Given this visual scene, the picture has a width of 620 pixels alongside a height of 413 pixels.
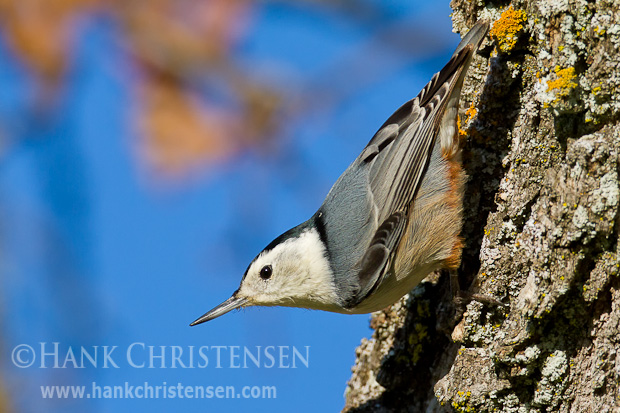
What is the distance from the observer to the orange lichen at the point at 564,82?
1.84 metres

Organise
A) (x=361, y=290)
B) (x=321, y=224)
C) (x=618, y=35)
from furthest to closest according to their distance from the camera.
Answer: (x=321, y=224) → (x=361, y=290) → (x=618, y=35)

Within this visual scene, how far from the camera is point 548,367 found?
200 cm

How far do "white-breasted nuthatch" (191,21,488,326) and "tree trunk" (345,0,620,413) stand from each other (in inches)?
4.1

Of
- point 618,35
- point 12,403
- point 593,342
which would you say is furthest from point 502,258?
point 12,403

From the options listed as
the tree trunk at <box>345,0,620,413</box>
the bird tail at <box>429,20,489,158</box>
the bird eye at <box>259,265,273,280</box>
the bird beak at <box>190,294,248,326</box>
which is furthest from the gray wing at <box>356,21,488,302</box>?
the bird beak at <box>190,294,248,326</box>

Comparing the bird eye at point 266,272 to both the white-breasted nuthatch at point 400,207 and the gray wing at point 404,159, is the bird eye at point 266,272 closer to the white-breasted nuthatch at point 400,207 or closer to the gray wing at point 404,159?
the white-breasted nuthatch at point 400,207

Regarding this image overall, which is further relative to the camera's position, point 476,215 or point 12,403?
point 12,403

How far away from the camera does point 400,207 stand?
7.80 ft

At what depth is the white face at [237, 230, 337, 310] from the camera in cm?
254

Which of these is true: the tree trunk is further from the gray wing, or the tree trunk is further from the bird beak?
the bird beak

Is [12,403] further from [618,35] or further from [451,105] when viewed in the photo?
[618,35]

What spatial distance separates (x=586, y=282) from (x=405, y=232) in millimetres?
679

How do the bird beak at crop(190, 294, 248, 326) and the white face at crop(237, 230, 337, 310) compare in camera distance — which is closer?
the white face at crop(237, 230, 337, 310)

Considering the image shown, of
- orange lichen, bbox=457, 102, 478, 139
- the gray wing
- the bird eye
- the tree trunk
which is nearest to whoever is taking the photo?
the tree trunk
